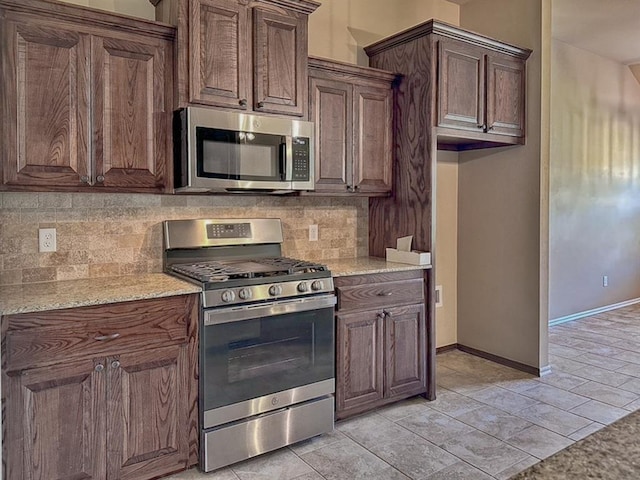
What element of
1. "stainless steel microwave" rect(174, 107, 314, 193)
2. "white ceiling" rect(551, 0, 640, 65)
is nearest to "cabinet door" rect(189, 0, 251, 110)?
"stainless steel microwave" rect(174, 107, 314, 193)

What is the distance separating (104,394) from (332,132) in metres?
1.98

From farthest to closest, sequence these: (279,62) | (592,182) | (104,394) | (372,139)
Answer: (592,182)
(372,139)
(279,62)
(104,394)

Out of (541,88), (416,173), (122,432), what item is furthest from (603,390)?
(122,432)

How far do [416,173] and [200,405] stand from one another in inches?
78.7

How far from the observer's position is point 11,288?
2.28 meters

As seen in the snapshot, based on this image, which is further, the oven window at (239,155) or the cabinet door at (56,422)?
the oven window at (239,155)

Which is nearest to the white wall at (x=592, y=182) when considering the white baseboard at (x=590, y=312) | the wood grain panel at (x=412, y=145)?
the white baseboard at (x=590, y=312)

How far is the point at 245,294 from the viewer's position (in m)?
2.38

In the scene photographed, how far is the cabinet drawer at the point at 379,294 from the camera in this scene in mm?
2818

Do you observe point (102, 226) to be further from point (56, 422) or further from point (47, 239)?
point (56, 422)

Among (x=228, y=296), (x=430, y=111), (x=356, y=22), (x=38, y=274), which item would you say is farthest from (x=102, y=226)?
(x=356, y=22)

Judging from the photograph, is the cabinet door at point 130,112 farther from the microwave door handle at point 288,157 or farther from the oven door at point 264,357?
the oven door at point 264,357

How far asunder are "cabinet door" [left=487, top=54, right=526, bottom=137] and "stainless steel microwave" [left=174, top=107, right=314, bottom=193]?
151 centimetres

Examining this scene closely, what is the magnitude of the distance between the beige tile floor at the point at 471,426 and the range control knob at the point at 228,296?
0.85m
